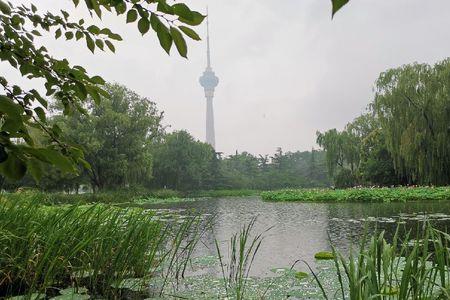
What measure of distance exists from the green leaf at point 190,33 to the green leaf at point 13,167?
48cm

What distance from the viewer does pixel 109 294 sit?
383cm

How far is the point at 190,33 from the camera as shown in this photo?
0.99 metres

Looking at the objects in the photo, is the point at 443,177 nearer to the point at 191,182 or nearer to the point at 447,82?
the point at 447,82

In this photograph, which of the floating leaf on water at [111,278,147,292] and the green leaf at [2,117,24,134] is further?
the floating leaf on water at [111,278,147,292]

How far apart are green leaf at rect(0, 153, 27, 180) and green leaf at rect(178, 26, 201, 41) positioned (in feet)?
1.59

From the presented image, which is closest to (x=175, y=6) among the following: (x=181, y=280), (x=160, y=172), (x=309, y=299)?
(x=309, y=299)

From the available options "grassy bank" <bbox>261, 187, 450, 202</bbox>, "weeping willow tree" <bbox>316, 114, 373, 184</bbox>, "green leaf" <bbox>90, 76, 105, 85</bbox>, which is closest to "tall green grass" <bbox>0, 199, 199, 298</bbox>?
"green leaf" <bbox>90, 76, 105, 85</bbox>

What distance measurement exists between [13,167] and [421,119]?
21843 mm

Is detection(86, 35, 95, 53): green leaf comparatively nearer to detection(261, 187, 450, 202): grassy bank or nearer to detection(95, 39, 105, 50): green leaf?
detection(95, 39, 105, 50): green leaf

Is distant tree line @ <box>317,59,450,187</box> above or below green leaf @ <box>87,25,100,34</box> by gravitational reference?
above

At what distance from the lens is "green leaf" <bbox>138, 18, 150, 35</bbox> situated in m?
1.03

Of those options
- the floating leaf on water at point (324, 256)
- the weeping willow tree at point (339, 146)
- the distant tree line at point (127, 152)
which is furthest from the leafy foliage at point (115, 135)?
the floating leaf on water at point (324, 256)

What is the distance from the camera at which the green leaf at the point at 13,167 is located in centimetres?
75

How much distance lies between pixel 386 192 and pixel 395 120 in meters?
4.03
